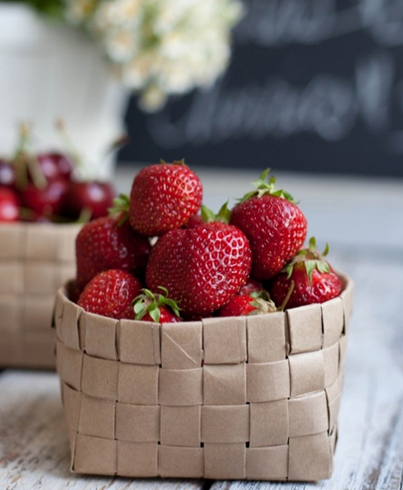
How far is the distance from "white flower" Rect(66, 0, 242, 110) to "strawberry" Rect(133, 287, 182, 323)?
3.42 ft

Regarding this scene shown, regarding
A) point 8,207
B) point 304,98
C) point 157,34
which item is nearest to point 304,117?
point 304,98

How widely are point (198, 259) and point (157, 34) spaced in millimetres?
1050

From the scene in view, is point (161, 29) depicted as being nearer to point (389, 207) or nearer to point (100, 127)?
point (100, 127)

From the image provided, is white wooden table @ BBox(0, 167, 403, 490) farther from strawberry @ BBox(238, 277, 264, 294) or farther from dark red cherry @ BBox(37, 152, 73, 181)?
dark red cherry @ BBox(37, 152, 73, 181)

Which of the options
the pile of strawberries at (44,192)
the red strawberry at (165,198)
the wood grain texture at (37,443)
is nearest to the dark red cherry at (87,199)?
the pile of strawberries at (44,192)

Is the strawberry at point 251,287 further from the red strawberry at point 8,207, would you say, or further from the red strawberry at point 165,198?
the red strawberry at point 8,207

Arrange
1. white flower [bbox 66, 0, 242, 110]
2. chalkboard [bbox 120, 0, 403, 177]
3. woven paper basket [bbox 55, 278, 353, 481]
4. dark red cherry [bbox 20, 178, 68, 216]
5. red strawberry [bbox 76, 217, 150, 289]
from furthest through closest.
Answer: chalkboard [bbox 120, 0, 403, 177]
white flower [bbox 66, 0, 242, 110]
dark red cherry [bbox 20, 178, 68, 216]
red strawberry [bbox 76, 217, 150, 289]
woven paper basket [bbox 55, 278, 353, 481]

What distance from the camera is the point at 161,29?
5.23 ft

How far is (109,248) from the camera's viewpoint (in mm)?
774

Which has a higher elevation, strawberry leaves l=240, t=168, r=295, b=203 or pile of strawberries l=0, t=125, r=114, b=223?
strawberry leaves l=240, t=168, r=295, b=203

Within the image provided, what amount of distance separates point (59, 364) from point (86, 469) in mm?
116

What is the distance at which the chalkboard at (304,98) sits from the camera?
2250mm

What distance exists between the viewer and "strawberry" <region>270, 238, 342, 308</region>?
0.72 m

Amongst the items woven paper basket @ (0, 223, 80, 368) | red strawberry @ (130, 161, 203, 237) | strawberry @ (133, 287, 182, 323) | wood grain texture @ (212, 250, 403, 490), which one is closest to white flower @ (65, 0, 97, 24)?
woven paper basket @ (0, 223, 80, 368)
